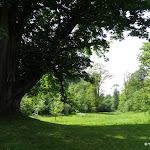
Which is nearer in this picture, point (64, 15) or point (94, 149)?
point (94, 149)

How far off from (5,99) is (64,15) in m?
8.53

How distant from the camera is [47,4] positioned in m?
13.2

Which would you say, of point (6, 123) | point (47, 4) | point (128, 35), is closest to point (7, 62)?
point (6, 123)

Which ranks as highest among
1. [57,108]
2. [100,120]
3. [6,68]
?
[6,68]

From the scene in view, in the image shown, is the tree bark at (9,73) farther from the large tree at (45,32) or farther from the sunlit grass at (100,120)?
the sunlit grass at (100,120)

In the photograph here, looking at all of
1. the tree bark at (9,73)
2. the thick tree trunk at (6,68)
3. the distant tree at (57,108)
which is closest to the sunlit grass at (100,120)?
the distant tree at (57,108)

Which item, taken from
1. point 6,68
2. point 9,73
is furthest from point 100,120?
point 6,68

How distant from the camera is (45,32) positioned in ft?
42.3

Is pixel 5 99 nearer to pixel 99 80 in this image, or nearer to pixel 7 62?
pixel 7 62

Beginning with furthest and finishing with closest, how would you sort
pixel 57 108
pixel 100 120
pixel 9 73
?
pixel 57 108
pixel 100 120
pixel 9 73

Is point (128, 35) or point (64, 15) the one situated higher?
point (64, 15)

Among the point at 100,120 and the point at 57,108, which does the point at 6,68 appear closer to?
the point at 57,108

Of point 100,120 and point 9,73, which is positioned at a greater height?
point 9,73

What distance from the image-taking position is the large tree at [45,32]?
37.4 ft
